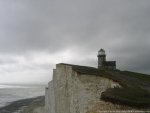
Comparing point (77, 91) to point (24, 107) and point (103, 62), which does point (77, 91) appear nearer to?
point (103, 62)

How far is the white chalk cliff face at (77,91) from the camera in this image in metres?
23.0

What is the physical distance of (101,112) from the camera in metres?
20.7

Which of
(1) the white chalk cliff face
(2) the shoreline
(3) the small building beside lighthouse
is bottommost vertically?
(2) the shoreline

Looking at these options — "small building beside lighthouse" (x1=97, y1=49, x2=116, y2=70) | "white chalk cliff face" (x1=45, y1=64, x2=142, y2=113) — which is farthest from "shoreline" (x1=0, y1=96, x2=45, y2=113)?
"white chalk cliff face" (x1=45, y1=64, x2=142, y2=113)

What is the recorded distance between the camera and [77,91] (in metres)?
26.7

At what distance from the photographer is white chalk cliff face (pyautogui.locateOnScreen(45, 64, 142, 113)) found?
22984 millimetres

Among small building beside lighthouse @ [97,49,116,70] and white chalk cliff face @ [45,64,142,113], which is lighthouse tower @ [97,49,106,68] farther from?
white chalk cliff face @ [45,64,142,113]

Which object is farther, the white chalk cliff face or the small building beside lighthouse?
the small building beside lighthouse

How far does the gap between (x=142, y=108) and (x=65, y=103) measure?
1029 centimetres

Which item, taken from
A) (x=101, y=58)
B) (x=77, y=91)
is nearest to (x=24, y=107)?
(x=101, y=58)

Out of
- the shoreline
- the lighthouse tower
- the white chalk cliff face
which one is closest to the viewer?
the white chalk cliff face

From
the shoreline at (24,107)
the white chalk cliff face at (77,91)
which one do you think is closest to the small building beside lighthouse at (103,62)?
the white chalk cliff face at (77,91)

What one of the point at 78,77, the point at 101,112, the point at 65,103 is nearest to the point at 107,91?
the point at 101,112

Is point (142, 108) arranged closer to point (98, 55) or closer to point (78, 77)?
point (78, 77)
